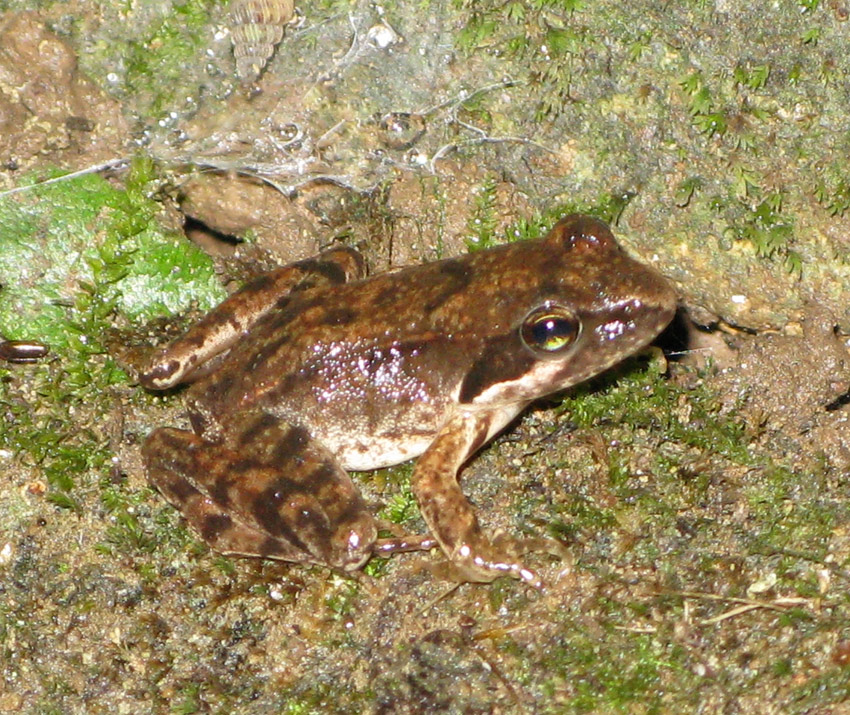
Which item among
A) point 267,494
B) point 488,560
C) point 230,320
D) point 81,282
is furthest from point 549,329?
point 81,282

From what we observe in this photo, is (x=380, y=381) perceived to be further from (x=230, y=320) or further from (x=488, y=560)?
(x=488, y=560)

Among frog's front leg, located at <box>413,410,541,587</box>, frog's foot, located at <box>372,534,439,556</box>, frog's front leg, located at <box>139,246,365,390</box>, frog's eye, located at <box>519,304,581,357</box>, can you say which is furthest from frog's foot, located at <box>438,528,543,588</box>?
frog's front leg, located at <box>139,246,365,390</box>

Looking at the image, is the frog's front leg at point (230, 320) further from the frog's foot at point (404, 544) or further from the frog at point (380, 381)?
the frog's foot at point (404, 544)

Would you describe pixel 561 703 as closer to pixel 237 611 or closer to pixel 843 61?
pixel 237 611

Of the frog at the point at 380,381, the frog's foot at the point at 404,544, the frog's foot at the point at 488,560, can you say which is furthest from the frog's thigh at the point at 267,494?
the frog's foot at the point at 488,560

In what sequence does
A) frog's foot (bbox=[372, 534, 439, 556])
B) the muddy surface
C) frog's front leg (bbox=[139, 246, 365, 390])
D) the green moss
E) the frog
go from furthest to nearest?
the green moss, frog's front leg (bbox=[139, 246, 365, 390]), frog's foot (bbox=[372, 534, 439, 556]), the frog, the muddy surface

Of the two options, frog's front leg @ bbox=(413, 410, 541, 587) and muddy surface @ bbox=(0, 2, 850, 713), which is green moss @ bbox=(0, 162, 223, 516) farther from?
frog's front leg @ bbox=(413, 410, 541, 587)

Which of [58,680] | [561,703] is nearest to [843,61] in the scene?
[561,703]
